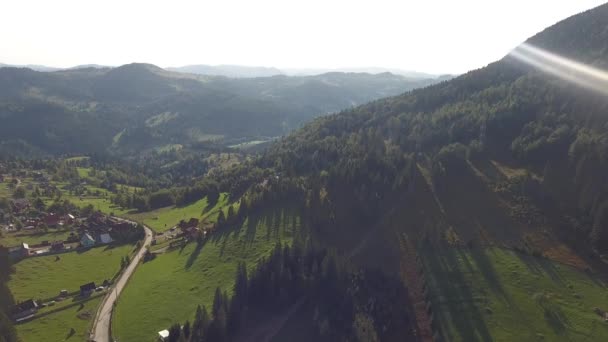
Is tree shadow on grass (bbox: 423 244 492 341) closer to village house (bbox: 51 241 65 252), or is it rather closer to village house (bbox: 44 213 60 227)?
village house (bbox: 51 241 65 252)

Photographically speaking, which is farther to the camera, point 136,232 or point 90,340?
point 136,232

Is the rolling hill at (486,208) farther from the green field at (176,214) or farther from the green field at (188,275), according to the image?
the green field at (176,214)

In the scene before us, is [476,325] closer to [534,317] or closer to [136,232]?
[534,317]

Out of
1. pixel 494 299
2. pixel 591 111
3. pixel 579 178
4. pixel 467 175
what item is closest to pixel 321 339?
pixel 494 299

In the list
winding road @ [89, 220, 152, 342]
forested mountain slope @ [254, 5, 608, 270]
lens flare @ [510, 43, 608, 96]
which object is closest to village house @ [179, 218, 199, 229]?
winding road @ [89, 220, 152, 342]

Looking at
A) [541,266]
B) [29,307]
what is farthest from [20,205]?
[541,266]

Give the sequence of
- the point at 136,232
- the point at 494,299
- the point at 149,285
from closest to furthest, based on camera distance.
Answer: the point at 494,299 < the point at 149,285 < the point at 136,232

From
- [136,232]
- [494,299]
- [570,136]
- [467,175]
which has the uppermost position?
[570,136]
